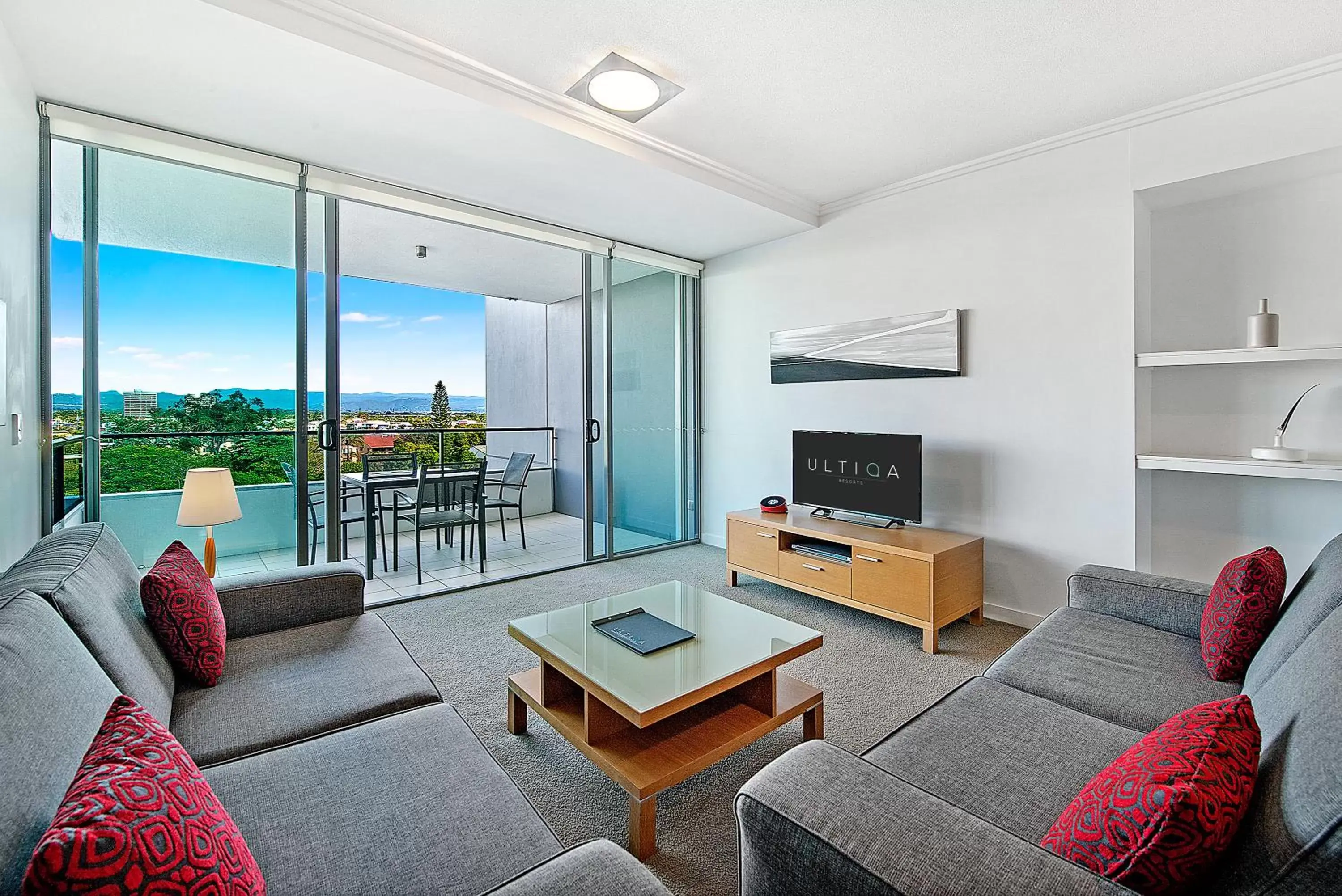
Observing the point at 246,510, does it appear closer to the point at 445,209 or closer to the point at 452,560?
the point at 452,560

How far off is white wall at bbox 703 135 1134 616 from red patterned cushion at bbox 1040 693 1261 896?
8.07 feet

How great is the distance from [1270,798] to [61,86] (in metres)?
4.04

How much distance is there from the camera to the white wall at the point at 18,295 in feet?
6.59

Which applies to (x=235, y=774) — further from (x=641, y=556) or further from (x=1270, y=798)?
(x=641, y=556)

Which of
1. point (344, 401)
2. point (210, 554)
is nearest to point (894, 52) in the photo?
point (210, 554)

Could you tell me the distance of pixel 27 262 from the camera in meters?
2.37

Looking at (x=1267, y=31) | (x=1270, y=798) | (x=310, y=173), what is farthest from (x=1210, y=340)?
(x=310, y=173)

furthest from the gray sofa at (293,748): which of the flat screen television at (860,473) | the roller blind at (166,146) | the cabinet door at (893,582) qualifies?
the flat screen television at (860,473)

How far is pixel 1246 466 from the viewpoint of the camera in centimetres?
263

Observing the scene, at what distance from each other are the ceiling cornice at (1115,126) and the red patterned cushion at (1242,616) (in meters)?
2.07

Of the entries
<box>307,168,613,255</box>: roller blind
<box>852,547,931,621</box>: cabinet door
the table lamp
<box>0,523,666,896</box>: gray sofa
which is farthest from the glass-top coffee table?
<box>307,168,613,255</box>: roller blind

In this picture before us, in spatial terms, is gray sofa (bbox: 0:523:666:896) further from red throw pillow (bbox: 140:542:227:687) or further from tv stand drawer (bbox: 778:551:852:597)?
tv stand drawer (bbox: 778:551:852:597)

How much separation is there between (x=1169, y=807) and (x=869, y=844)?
387 mm

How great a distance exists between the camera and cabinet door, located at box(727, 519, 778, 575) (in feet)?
12.3
